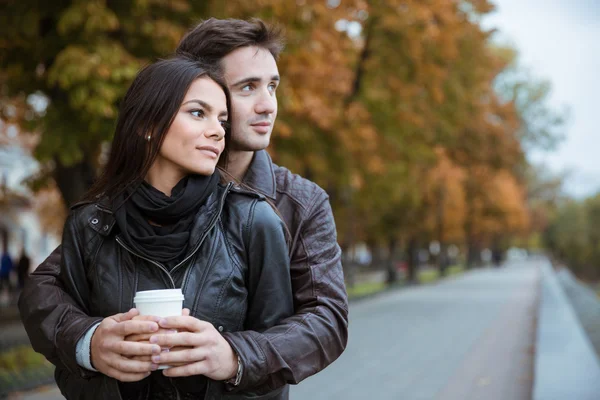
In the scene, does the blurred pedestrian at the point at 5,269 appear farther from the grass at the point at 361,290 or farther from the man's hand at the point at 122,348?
the man's hand at the point at 122,348

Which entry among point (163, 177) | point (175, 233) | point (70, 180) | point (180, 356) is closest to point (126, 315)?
point (180, 356)

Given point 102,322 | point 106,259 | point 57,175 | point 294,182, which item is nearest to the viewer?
point 102,322

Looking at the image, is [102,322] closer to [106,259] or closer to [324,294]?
[106,259]

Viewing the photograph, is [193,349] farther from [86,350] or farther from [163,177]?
[163,177]

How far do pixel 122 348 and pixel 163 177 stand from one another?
538 mm

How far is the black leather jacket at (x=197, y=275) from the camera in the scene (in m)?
2.17

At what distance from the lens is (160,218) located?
2188 mm

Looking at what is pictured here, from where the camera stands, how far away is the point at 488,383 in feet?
32.2

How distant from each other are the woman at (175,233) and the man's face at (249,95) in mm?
254

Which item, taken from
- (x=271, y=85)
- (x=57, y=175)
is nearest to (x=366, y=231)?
(x=57, y=175)

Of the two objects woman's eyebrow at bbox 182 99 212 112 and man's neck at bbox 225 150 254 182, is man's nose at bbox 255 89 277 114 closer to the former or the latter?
man's neck at bbox 225 150 254 182

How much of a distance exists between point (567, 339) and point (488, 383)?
1.33 meters

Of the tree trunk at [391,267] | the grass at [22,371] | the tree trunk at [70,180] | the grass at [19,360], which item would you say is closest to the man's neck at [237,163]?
the grass at [22,371]

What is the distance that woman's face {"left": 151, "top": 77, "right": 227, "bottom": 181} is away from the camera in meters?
2.22
